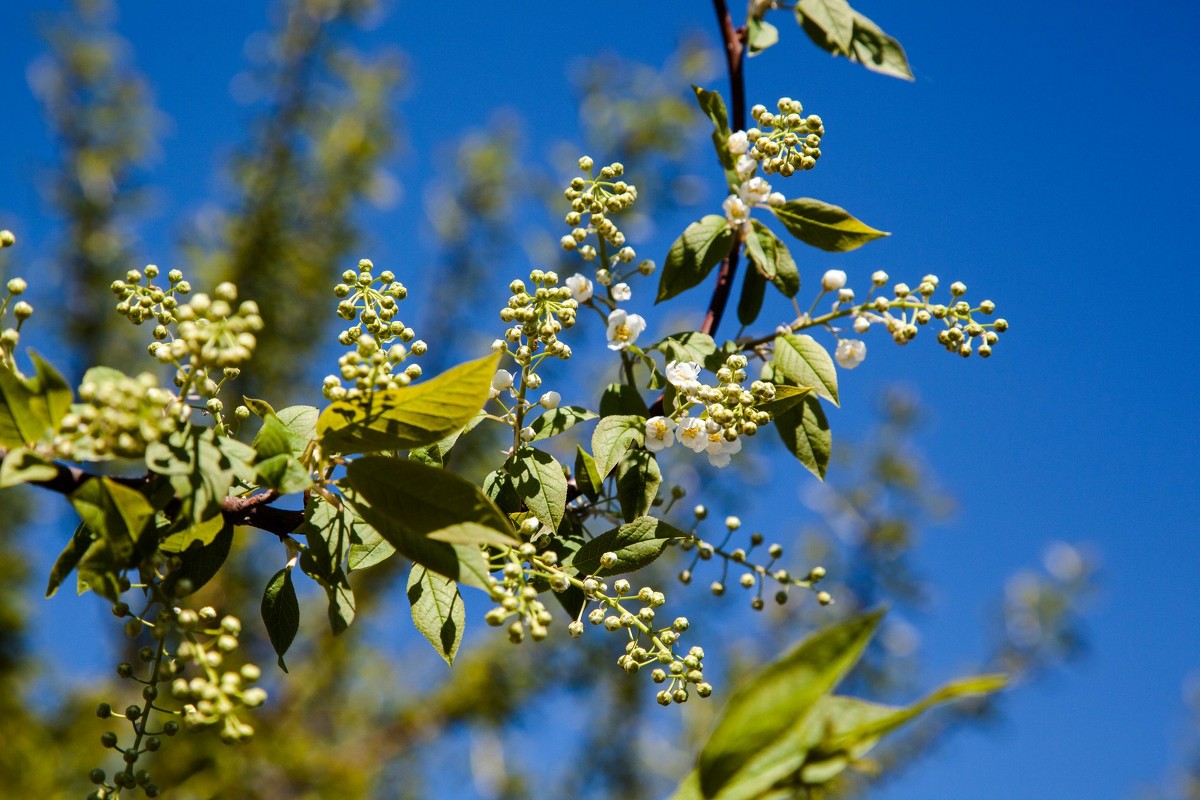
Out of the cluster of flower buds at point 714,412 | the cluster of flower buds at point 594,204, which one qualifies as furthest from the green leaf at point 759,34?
the cluster of flower buds at point 714,412

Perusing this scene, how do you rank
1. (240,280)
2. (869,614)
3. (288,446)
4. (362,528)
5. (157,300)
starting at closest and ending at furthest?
(869,614) → (288,446) → (362,528) → (157,300) → (240,280)

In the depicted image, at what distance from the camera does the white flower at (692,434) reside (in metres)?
1.41

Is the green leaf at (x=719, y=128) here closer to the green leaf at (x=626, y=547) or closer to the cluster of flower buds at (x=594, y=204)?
the cluster of flower buds at (x=594, y=204)

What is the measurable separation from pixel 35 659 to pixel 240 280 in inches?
167

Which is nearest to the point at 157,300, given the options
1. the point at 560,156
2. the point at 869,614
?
the point at 869,614

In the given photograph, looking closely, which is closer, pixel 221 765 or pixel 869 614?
pixel 869 614

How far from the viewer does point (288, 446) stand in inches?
40.8

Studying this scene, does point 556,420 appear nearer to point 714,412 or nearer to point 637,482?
point 637,482

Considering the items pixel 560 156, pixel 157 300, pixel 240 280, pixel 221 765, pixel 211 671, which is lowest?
pixel 211 671

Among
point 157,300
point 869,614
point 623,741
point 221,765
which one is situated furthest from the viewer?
point 623,741

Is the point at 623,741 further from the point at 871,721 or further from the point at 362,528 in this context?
the point at 871,721

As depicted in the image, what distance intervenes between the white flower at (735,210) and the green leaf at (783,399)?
0.34 meters

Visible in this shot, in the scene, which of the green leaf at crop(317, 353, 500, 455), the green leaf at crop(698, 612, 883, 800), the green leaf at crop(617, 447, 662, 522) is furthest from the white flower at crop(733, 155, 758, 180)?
the green leaf at crop(698, 612, 883, 800)

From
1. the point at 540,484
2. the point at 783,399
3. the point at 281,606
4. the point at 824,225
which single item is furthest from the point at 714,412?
the point at 281,606
